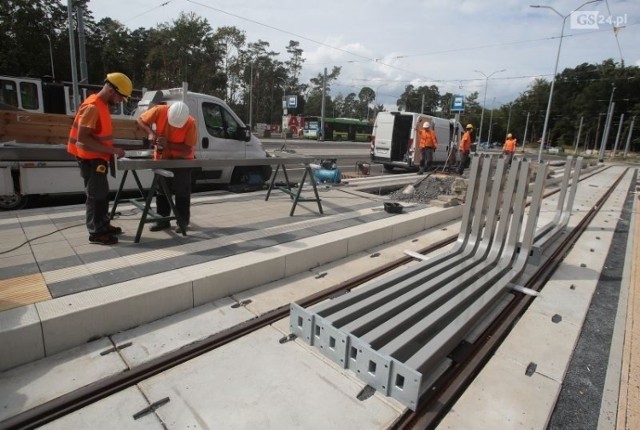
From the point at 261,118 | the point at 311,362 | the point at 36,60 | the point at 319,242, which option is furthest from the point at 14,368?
the point at 261,118

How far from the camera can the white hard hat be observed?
5.05 m

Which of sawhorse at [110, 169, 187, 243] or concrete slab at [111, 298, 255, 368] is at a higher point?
sawhorse at [110, 169, 187, 243]

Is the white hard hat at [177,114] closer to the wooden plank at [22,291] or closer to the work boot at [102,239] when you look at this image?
the work boot at [102,239]

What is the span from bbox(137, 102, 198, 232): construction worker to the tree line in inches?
522

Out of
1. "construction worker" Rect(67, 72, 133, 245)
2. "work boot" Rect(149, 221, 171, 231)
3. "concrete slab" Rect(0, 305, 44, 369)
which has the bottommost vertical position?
"concrete slab" Rect(0, 305, 44, 369)

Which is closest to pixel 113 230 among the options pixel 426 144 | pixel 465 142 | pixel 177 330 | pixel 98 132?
pixel 98 132

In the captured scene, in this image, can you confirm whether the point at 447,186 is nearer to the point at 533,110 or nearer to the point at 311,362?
the point at 311,362

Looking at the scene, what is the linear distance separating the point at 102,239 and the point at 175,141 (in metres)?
1.69

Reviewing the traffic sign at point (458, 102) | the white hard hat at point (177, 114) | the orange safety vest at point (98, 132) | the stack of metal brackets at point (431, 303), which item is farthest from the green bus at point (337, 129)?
the orange safety vest at point (98, 132)

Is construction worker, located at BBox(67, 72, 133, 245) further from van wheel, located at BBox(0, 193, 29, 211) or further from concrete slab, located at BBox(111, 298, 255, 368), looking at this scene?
van wheel, located at BBox(0, 193, 29, 211)

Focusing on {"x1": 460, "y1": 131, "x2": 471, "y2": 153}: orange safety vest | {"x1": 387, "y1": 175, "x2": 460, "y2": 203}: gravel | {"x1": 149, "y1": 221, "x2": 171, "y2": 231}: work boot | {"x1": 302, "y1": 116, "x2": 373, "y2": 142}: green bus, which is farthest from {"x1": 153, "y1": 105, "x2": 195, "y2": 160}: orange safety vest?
{"x1": 302, "y1": 116, "x2": 373, "y2": 142}: green bus

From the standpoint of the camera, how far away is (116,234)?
4.76m

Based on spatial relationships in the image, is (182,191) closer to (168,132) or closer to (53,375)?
(168,132)

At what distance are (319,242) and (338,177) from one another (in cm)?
574
